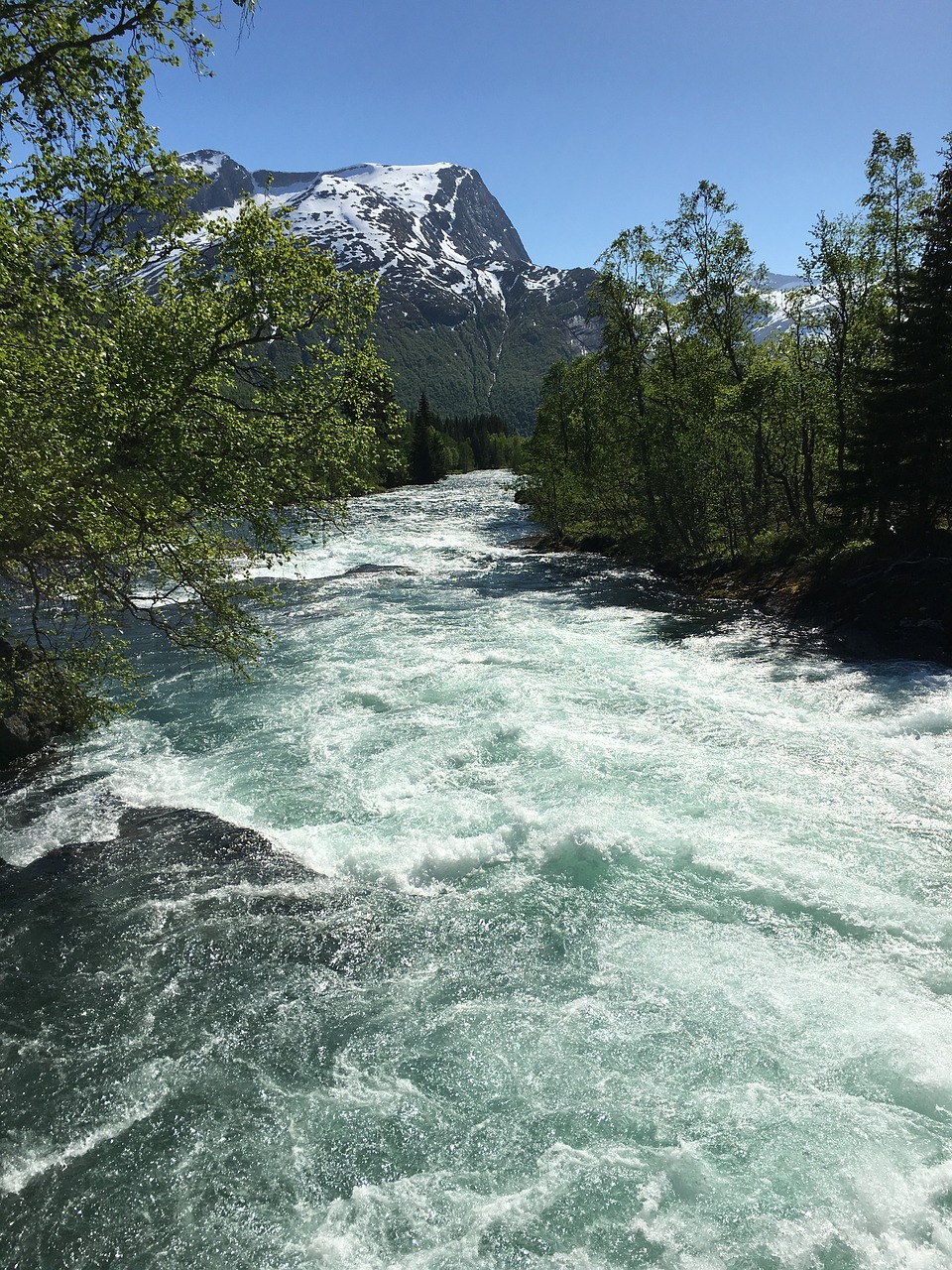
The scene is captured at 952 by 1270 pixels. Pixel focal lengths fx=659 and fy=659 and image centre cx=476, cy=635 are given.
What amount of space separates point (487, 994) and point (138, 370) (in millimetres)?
9235

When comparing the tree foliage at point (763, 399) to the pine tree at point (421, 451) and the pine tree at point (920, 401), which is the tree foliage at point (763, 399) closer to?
the pine tree at point (920, 401)

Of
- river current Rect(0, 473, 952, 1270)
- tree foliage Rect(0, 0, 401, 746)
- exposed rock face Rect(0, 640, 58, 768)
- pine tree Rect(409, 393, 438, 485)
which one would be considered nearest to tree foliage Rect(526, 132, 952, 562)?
river current Rect(0, 473, 952, 1270)

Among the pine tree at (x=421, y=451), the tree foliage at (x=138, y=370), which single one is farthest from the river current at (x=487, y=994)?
the pine tree at (x=421, y=451)

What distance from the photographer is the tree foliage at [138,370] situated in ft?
25.4

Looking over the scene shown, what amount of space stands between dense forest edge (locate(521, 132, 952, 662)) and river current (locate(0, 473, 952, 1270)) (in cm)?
996

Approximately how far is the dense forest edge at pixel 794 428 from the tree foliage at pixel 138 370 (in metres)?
17.4

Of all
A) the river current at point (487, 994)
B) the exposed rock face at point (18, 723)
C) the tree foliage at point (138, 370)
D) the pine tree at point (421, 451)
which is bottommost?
the river current at point (487, 994)

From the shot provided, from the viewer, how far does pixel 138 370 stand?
29.8 ft

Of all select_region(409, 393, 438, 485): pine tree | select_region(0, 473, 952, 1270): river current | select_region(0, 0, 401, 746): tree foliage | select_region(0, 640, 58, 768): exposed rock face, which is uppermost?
select_region(409, 393, 438, 485): pine tree

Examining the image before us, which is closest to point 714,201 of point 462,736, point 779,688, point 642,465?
point 642,465

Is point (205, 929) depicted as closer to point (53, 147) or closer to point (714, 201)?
point (53, 147)

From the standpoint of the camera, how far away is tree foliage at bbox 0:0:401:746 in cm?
774

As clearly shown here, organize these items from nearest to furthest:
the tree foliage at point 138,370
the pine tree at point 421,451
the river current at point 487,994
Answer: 1. the river current at point 487,994
2. the tree foliage at point 138,370
3. the pine tree at point 421,451

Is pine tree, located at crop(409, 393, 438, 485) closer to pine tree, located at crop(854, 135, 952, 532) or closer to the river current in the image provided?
pine tree, located at crop(854, 135, 952, 532)
